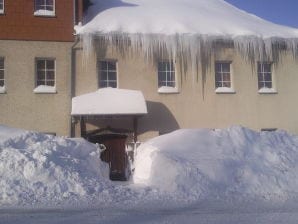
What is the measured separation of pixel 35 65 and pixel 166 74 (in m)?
5.23

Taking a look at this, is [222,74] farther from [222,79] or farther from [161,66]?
[161,66]

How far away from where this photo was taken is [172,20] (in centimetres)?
1795

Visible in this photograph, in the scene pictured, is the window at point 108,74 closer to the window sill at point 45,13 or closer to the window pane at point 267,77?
the window sill at point 45,13

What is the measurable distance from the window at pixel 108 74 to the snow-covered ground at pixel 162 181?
4070mm

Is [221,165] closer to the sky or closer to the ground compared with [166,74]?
closer to the ground

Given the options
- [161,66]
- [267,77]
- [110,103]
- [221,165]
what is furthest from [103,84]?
[267,77]

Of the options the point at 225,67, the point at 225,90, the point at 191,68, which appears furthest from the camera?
the point at 225,67

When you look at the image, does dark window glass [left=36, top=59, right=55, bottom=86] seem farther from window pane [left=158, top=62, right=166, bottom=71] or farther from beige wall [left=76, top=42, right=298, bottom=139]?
window pane [left=158, top=62, right=166, bottom=71]

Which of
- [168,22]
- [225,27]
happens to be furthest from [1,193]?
[225,27]

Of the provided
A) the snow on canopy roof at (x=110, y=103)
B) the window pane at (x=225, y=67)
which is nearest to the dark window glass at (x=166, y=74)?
the snow on canopy roof at (x=110, y=103)

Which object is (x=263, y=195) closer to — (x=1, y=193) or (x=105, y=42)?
(x=1, y=193)

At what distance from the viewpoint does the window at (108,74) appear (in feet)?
54.6

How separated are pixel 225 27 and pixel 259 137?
19.9ft

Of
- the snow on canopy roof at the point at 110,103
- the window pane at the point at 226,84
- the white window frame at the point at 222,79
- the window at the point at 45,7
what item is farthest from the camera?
the window pane at the point at 226,84
